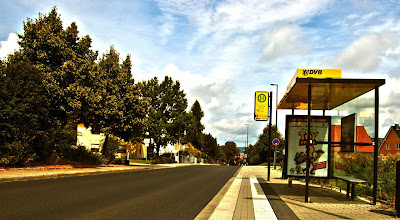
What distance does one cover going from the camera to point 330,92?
12.8 metres

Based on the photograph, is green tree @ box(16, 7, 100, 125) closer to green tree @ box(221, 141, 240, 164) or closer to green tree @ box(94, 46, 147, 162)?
green tree @ box(94, 46, 147, 162)

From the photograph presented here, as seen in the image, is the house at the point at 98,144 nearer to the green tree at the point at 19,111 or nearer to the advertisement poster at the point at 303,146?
the green tree at the point at 19,111

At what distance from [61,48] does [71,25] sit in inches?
100

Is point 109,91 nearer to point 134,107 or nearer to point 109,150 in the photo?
point 134,107

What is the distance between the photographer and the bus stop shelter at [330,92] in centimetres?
1117

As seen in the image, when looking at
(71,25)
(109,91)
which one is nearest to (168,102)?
(109,91)

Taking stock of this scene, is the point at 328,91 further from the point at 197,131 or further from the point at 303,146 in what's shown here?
the point at 197,131

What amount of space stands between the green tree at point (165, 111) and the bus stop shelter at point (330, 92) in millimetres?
40013

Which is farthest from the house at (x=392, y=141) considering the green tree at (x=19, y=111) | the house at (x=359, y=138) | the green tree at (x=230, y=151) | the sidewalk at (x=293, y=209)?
the green tree at (x=19, y=111)

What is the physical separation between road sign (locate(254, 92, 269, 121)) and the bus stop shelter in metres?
10.7

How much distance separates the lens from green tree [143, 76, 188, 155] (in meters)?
54.6

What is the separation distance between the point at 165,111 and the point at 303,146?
144 feet

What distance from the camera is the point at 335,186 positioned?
1722cm

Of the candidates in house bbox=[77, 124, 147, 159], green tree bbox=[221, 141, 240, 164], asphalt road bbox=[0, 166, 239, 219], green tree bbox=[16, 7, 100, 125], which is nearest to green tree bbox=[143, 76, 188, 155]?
house bbox=[77, 124, 147, 159]
